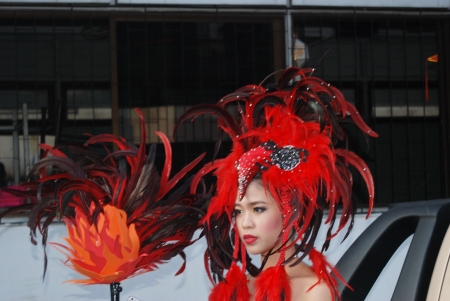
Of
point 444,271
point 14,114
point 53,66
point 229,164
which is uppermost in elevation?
point 53,66

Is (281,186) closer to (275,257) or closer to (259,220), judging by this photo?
(259,220)

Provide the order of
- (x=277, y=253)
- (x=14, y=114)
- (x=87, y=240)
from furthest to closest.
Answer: (x=14, y=114) → (x=277, y=253) → (x=87, y=240)

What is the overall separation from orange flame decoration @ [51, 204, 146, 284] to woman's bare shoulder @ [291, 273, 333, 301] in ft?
1.70

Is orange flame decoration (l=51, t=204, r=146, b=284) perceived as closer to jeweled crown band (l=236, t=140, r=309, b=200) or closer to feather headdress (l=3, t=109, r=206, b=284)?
feather headdress (l=3, t=109, r=206, b=284)

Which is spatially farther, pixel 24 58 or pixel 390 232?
pixel 24 58

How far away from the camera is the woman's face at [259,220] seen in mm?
2213

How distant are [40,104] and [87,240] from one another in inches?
125

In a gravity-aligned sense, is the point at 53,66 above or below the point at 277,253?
above

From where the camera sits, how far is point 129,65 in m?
5.13

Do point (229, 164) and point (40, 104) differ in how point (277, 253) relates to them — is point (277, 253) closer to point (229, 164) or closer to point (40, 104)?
point (229, 164)

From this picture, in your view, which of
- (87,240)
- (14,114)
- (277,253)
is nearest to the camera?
(87,240)

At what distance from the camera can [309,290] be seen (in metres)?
2.15

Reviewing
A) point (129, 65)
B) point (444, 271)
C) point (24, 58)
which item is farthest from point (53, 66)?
point (444, 271)

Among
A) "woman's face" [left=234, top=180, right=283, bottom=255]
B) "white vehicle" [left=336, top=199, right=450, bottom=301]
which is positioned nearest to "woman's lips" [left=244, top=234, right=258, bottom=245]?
"woman's face" [left=234, top=180, right=283, bottom=255]
